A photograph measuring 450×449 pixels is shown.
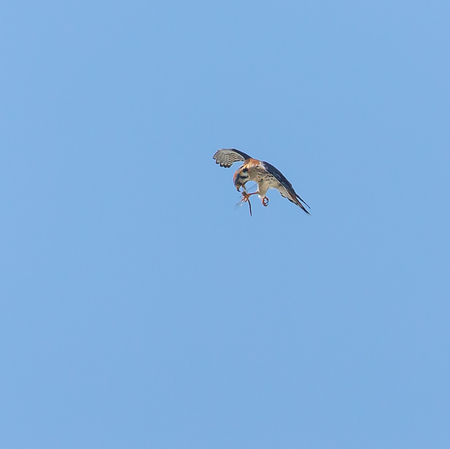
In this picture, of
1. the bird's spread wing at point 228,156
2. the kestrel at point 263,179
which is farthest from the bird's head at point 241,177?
the bird's spread wing at point 228,156

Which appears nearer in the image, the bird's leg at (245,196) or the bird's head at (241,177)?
the bird's leg at (245,196)

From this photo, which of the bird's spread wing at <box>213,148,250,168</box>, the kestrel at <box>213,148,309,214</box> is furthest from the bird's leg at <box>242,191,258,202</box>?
the bird's spread wing at <box>213,148,250,168</box>

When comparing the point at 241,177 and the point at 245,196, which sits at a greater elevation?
the point at 241,177

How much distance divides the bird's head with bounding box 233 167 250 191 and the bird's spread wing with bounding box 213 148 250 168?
230cm

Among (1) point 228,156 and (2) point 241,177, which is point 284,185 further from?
(1) point 228,156

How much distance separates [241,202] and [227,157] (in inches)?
182

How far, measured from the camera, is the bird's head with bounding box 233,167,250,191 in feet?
97.0

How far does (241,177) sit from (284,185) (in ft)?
8.01

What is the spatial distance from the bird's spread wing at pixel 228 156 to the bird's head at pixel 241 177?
90.7 inches

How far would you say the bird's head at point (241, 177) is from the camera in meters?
29.6

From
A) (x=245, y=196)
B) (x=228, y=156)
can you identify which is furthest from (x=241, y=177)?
(x=228, y=156)

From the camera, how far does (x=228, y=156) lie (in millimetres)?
33375

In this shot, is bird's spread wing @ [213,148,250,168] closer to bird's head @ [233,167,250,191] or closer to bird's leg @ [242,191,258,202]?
bird's head @ [233,167,250,191]

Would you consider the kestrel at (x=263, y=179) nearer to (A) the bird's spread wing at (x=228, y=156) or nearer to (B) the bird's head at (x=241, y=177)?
(B) the bird's head at (x=241, y=177)
